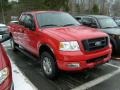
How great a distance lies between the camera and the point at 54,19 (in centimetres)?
729

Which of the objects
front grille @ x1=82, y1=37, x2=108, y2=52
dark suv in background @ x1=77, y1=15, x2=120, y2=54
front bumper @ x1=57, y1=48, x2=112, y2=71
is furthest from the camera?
dark suv in background @ x1=77, y1=15, x2=120, y2=54

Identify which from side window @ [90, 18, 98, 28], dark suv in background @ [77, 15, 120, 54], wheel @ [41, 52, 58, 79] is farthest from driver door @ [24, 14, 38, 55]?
side window @ [90, 18, 98, 28]

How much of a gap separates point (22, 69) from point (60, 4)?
28.8m

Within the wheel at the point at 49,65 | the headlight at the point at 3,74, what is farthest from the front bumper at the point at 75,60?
the headlight at the point at 3,74

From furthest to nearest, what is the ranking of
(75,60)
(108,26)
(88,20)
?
(88,20), (108,26), (75,60)

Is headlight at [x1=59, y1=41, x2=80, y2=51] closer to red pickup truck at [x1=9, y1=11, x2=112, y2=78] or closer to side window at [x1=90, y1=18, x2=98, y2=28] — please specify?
red pickup truck at [x1=9, y1=11, x2=112, y2=78]

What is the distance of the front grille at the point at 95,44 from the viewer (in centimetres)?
571

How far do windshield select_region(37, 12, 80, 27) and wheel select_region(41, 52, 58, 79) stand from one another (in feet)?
3.53

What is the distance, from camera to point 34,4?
117ft

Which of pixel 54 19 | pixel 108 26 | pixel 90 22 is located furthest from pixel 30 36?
pixel 108 26

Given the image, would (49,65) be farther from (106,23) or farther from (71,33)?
(106,23)

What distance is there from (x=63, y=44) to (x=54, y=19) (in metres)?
1.84

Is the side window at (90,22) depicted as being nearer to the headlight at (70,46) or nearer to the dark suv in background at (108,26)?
the dark suv in background at (108,26)

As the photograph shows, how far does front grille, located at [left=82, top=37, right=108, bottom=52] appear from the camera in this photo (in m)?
5.71
